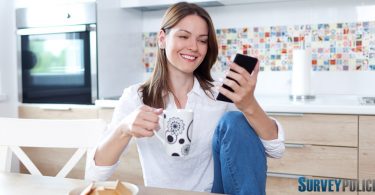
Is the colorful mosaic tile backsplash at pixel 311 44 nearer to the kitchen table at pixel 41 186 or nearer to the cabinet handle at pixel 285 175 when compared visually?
the cabinet handle at pixel 285 175

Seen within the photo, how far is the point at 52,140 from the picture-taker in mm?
1087

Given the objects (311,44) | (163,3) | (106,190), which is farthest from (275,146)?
(163,3)

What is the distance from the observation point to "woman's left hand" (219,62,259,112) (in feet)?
3.00

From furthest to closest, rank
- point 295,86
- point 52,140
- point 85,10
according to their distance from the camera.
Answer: point 85,10 < point 295,86 < point 52,140

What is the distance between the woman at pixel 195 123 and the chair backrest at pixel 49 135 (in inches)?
2.4

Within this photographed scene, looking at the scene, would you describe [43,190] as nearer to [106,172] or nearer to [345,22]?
[106,172]

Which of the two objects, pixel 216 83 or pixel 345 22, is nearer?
pixel 216 83

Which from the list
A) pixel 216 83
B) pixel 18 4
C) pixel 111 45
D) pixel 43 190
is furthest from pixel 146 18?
pixel 43 190

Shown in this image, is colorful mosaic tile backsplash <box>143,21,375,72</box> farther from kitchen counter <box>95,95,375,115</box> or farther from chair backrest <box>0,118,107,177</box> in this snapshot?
chair backrest <box>0,118,107,177</box>

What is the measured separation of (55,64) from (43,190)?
1832mm

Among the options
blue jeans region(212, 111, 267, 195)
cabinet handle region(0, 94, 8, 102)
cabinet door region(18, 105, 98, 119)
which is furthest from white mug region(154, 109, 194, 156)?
cabinet handle region(0, 94, 8, 102)

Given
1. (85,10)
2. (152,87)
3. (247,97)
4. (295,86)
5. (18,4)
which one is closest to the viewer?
(247,97)

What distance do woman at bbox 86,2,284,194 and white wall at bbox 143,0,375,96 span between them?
115 centimetres

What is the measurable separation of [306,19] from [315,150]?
2.80 feet
